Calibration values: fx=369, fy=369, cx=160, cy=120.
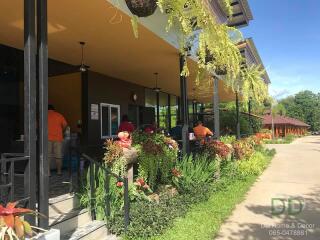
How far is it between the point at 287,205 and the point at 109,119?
709 cm

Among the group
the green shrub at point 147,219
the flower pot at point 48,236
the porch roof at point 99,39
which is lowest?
the green shrub at point 147,219

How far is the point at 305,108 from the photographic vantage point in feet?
343

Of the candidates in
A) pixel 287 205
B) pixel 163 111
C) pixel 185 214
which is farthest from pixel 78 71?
pixel 163 111

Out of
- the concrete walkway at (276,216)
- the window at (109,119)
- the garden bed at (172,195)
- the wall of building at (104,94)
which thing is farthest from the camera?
the window at (109,119)

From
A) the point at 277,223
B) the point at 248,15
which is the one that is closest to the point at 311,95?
the point at 248,15

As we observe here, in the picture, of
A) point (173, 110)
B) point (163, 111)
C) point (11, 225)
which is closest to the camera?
point (11, 225)

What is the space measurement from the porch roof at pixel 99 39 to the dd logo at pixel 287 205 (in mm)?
4343

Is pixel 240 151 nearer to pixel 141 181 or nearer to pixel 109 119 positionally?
pixel 109 119

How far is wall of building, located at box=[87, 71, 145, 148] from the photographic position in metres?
12.0

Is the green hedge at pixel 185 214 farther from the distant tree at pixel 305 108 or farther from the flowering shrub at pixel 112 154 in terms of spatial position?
the distant tree at pixel 305 108

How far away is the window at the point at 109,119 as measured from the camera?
12875 millimetres

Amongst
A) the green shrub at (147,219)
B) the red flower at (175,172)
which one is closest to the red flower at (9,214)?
the green shrub at (147,219)

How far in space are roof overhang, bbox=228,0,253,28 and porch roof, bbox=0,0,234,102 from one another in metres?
3.23

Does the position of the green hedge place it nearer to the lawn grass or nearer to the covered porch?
the lawn grass
